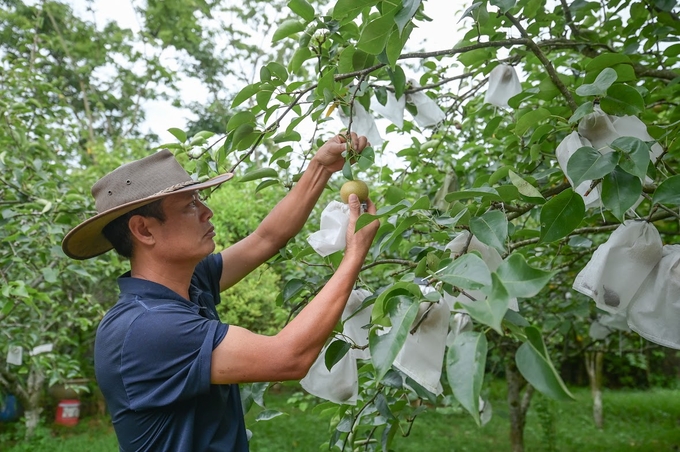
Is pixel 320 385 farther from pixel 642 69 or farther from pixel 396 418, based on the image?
pixel 642 69

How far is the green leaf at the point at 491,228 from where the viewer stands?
0.91 meters

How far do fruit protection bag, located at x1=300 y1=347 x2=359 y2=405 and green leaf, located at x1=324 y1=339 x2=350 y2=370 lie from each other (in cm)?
20

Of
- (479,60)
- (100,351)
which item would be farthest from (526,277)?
(479,60)

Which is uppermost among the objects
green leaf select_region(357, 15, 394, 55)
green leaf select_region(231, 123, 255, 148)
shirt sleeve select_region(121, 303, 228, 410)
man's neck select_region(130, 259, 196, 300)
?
green leaf select_region(357, 15, 394, 55)

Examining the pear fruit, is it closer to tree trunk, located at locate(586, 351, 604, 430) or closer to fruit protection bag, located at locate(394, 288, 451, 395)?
fruit protection bag, located at locate(394, 288, 451, 395)

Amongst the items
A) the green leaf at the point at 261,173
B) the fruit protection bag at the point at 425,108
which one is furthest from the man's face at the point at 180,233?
the fruit protection bag at the point at 425,108

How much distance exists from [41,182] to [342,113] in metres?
1.69

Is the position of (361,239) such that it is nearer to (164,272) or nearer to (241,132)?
(241,132)

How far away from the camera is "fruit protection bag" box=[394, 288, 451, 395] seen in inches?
43.3

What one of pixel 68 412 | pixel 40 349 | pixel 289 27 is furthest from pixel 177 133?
pixel 68 412

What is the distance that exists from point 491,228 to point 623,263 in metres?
0.40

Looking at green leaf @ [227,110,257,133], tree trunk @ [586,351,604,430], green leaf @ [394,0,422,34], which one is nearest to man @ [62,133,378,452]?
green leaf @ [227,110,257,133]

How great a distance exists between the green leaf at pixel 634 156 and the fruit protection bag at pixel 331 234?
1.87 feet

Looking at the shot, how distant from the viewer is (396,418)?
1.38 meters
